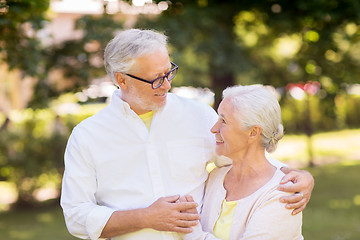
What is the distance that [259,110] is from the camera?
255 cm

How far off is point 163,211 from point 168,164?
313 mm

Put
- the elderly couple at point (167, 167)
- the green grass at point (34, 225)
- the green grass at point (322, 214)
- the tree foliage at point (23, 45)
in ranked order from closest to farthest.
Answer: the elderly couple at point (167, 167) → the tree foliage at point (23, 45) → the green grass at point (322, 214) → the green grass at point (34, 225)

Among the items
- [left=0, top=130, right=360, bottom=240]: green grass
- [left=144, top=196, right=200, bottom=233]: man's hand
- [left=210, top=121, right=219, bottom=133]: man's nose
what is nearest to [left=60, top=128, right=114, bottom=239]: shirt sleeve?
[left=144, top=196, right=200, bottom=233]: man's hand

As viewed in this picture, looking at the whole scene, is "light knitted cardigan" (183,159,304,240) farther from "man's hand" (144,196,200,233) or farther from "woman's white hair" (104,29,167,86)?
"woman's white hair" (104,29,167,86)

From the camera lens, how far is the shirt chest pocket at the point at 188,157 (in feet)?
9.08

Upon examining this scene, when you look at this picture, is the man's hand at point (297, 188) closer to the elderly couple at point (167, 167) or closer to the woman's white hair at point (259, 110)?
the elderly couple at point (167, 167)

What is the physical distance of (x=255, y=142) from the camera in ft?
8.72

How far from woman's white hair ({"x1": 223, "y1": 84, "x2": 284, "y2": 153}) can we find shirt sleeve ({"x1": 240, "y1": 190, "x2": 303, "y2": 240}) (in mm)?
316

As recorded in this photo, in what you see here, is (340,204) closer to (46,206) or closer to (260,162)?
(46,206)

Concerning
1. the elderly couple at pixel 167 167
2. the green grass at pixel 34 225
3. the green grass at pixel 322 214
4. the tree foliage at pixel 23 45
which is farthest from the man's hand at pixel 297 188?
the green grass at pixel 34 225

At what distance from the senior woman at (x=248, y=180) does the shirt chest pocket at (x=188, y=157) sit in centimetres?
14

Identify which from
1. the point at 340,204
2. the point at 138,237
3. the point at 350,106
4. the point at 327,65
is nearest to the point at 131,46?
the point at 138,237

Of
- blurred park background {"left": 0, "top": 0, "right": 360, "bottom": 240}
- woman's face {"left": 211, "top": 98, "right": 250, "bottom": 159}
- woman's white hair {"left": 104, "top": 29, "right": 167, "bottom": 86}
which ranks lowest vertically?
blurred park background {"left": 0, "top": 0, "right": 360, "bottom": 240}

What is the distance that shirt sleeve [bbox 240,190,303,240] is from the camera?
2.44 metres
